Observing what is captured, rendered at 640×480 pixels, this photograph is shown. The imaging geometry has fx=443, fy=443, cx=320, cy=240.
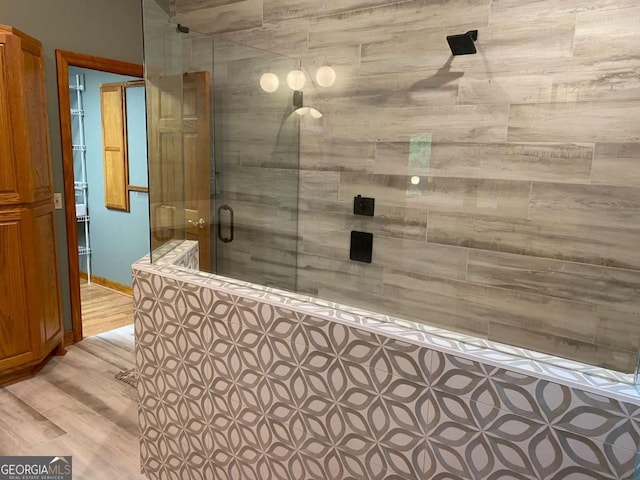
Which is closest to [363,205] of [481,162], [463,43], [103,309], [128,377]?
[481,162]

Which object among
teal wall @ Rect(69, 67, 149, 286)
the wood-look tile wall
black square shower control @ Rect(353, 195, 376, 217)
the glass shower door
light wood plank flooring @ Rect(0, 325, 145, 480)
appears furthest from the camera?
teal wall @ Rect(69, 67, 149, 286)

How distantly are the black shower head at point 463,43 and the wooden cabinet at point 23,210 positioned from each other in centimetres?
244

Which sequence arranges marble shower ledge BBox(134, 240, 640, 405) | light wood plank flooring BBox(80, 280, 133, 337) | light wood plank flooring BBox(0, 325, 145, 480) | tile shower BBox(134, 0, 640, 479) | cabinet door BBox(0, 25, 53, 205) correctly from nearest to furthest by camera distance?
marble shower ledge BBox(134, 240, 640, 405) → tile shower BBox(134, 0, 640, 479) → light wood plank flooring BBox(0, 325, 145, 480) → cabinet door BBox(0, 25, 53, 205) → light wood plank flooring BBox(80, 280, 133, 337)

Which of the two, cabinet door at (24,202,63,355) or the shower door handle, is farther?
the shower door handle

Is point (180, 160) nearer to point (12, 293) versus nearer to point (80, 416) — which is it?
point (12, 293)

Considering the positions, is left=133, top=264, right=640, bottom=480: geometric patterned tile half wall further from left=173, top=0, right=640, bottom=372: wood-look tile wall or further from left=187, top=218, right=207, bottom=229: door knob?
left=187, top=218, right=207, bottom=229: door knob

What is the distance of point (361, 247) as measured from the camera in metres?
2.83

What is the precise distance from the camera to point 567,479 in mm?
1042

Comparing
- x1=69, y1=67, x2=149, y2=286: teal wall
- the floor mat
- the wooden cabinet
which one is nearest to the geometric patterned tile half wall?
the floor mat

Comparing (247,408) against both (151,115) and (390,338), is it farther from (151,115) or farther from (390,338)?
(151,115)

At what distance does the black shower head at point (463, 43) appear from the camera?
227 centimetres

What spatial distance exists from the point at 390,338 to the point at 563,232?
1.40 meters

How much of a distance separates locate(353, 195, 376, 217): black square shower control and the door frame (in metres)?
2.09

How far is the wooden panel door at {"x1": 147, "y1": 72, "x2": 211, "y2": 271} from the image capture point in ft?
7.41
